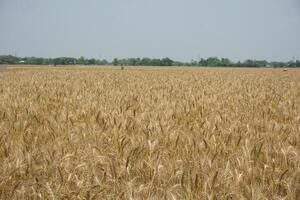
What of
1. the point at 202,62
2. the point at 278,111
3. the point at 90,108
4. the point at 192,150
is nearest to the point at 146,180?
the point at 192,150

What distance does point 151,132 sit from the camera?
3910 mm

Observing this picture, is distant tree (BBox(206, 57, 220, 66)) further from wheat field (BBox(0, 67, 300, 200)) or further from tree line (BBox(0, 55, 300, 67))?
wheat field (BBox(0, 67, 300, 200))

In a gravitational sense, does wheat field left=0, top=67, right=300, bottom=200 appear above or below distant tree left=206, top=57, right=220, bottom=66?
above

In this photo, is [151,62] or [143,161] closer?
[143,161]

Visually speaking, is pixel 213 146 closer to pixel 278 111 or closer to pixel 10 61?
pixel 278 111

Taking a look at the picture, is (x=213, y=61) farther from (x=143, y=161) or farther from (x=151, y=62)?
(x=143, y=161)

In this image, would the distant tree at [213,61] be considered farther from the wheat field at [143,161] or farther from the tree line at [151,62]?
the wheat field at [143,161]

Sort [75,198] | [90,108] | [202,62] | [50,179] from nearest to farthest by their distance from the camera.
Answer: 1. [75,198]
2. [50,179]
3. [90,108]
4. [202,62]

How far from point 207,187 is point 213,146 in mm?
1179

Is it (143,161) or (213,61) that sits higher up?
(143,161)

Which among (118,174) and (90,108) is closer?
(118,174)

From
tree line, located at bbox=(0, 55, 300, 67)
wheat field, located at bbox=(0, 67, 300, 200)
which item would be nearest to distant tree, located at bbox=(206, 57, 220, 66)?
tree line, located at bbox=(0, 55, 300, 67)

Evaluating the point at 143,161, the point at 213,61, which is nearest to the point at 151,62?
the point at 213,61

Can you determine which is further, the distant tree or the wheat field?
the distant tree
